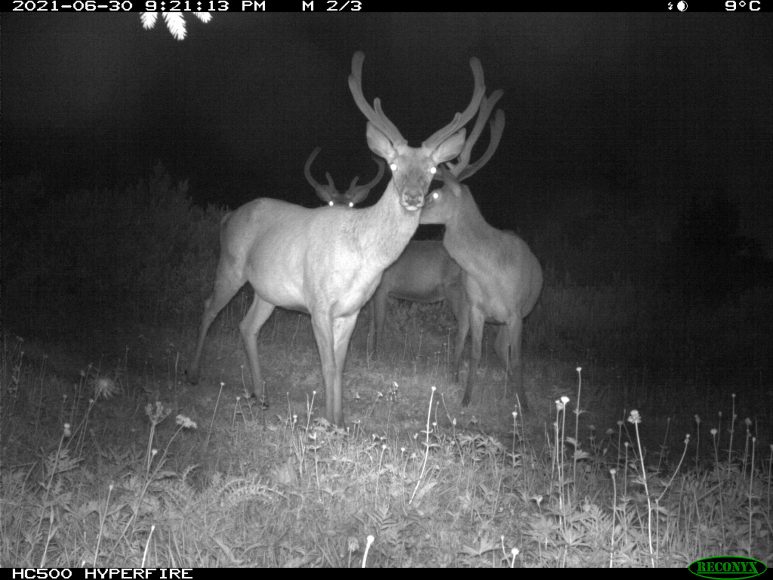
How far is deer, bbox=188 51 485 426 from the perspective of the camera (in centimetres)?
600

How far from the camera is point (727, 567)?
11.1 ft

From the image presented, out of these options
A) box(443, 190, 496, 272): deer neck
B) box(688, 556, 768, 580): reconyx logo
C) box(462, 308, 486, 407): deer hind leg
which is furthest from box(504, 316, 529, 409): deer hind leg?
box(688, 556, 768, 580): reconyx logo

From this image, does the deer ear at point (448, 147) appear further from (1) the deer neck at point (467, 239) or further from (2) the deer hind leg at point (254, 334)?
(2) the deer hind leg at point (254, 334)

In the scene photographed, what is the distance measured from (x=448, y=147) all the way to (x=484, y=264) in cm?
201

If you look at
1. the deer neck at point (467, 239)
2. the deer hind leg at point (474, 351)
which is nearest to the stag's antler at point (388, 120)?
the deer neck at point (467, 239)

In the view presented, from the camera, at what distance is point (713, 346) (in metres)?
11.5

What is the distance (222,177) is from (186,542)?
1875cm

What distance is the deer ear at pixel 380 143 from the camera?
616cm

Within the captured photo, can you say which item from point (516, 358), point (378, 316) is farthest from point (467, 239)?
point (378, 316)

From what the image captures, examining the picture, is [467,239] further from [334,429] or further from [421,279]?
[334,429]

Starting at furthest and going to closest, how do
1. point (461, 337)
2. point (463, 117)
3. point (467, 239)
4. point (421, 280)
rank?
point (421, 280) → point (461, 337) → point (467, 239) → point (463, 117)

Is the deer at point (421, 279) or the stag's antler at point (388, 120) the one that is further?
the deer at point (421, 279)

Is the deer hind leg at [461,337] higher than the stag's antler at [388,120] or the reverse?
the reverse

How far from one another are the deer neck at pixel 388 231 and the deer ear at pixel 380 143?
0.27m
